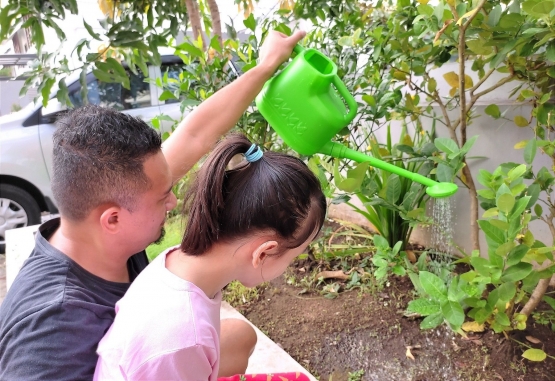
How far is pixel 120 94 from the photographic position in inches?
160

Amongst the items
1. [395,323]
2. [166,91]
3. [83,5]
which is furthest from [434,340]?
[83,5]

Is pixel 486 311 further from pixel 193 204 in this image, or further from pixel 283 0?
pixel 283 0

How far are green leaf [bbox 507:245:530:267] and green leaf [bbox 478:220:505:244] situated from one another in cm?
4

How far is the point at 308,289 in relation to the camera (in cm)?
220

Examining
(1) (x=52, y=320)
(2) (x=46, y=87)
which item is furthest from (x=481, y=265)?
(2) (x=46, y=87)

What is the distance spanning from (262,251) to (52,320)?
442 mm

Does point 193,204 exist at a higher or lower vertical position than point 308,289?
higher

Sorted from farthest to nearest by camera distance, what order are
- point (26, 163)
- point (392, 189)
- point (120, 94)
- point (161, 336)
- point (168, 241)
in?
point (120, 94)
point (26, 163)
point (168, 241)
point (392, 189)
point (161, 336)

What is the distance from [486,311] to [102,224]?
106 cm

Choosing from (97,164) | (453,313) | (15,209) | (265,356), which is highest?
(97,164)

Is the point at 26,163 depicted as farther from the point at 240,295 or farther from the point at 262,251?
the point at 262,251

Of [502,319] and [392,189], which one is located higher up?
[392,189]

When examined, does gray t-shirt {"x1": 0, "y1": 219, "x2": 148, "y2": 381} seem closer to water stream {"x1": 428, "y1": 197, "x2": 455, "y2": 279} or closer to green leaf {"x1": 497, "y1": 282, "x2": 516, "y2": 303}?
green leaf {"x1": 497, "y1": 282, "x2": 516, "y2": 303}

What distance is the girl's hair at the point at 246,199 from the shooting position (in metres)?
0.95
